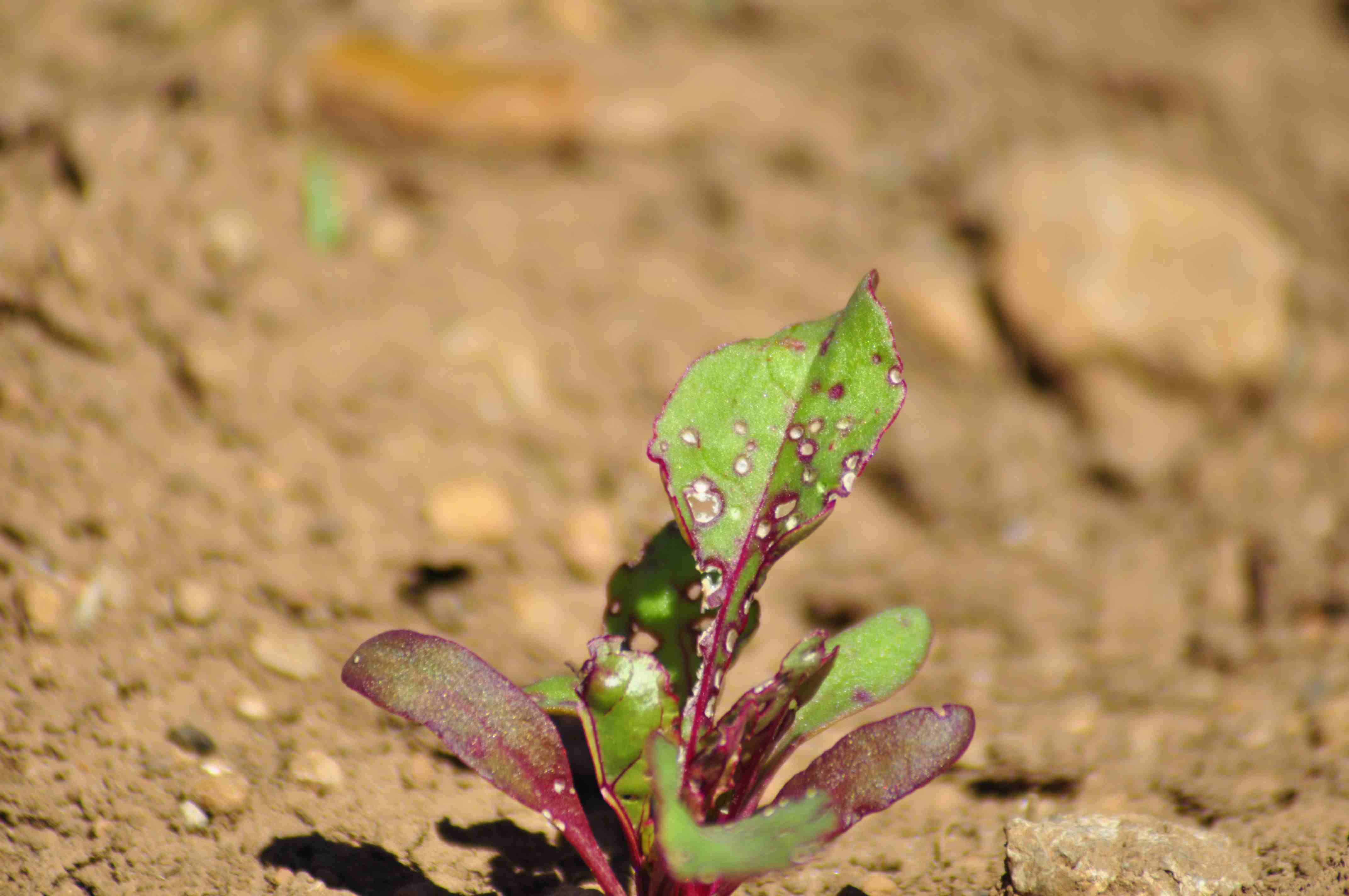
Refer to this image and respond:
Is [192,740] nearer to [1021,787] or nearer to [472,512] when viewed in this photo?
[472,512]

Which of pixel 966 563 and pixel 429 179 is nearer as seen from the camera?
pixel 966 563

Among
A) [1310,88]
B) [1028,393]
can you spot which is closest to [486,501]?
[1028,393]

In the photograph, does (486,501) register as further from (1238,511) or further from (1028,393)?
(1238,511)

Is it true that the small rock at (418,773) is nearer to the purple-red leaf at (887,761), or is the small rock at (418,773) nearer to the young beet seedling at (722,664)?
the young beet seedling at (722,664)

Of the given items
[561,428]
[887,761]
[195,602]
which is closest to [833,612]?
[561,428]

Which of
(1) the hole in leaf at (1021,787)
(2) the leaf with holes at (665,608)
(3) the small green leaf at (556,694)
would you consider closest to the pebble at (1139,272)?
(1) the hole in leaf at (1021,787)

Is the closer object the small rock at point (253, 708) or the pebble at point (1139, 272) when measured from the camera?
the small rock at point (253, 708)

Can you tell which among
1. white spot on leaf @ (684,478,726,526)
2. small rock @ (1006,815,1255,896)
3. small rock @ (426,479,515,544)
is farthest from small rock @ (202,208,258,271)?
small rock @ (1006,815,1255,896)
